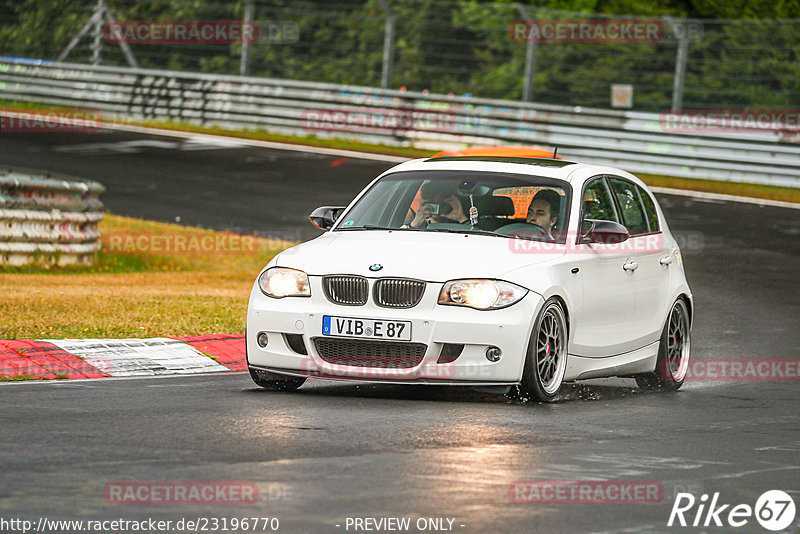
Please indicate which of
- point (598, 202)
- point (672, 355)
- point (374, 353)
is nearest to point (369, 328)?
point (374, 353)

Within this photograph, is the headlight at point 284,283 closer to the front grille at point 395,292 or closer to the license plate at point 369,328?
the license plate at point 369,328

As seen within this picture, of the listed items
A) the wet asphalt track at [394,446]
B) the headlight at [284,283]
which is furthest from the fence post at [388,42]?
the headlight at [284,283]

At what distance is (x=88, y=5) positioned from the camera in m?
36.1

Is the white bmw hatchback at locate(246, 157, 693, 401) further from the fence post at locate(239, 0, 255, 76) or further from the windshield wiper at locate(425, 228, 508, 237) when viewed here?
the fence post at locate(239, 0, 255, 76)

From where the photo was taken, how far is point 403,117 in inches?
1198

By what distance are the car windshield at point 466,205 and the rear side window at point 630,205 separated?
828 mm

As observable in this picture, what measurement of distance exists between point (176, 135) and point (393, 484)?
26442 millimetres

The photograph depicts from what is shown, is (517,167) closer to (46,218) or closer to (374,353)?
(374,353)

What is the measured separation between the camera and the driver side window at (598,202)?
10.8 meters

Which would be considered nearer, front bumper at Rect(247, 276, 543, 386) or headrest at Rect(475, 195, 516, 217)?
front bumper at Rect(247, 276, 543, 386)

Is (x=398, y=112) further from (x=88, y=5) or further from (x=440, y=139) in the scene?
(x=88, y=5)

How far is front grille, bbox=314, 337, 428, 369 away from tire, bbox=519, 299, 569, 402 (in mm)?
685

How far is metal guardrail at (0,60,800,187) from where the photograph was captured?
27.0m

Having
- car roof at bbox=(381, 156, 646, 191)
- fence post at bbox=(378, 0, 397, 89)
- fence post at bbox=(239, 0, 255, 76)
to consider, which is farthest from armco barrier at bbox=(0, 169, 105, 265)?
fence post at bbox=(239, 0, 255, 76)
